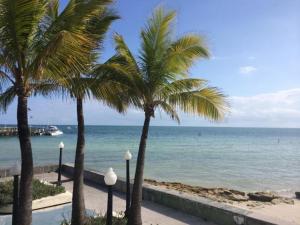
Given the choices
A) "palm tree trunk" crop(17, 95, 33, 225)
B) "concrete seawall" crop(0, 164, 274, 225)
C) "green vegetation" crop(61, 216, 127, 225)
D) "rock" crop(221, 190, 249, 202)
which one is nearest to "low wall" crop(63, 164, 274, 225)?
"concrete seawall" crop(0, 164, 274, 225)

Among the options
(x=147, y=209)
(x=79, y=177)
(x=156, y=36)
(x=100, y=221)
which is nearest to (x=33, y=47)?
(x=156, y=36)

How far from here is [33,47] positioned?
6.28 meters

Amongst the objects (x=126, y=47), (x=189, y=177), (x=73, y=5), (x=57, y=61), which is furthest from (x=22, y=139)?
(x=189, y=177)

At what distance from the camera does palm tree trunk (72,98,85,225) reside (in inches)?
331

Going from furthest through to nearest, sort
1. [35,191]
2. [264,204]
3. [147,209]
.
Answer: [264,204]
[35,191]
[147,209]

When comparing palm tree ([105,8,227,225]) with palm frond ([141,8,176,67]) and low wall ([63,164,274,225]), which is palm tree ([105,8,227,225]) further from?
low wall ([63,164,274,225])

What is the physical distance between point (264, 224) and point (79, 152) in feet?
14.5

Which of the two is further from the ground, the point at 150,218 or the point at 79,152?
the point at 79,152

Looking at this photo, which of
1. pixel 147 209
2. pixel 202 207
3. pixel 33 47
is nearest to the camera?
pixel 33 47

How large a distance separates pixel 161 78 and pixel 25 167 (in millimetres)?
3373

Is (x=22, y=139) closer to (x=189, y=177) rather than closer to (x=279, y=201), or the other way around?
(x=279, y=201)

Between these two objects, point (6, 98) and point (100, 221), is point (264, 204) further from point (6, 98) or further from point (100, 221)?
point (6, 98)

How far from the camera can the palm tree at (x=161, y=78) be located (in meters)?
8.07

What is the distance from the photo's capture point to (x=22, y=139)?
6.44 metres
